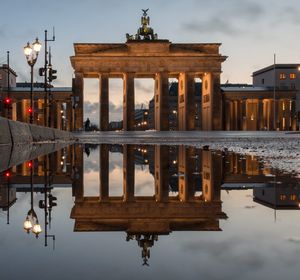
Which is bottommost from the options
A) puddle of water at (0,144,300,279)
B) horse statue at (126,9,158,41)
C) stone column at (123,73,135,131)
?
puddle of water at (0,144,300,279)

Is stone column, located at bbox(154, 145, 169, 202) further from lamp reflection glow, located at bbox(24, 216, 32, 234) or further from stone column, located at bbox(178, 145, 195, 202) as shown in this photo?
lamp reflection glow, located at bbox(24, 216, 32, 234)

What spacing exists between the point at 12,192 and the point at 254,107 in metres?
131

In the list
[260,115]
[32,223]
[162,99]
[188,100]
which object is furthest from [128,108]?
[32,223]

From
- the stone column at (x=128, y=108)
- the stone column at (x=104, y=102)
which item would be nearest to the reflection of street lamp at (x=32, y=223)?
the stone column at (x=104, y=102)

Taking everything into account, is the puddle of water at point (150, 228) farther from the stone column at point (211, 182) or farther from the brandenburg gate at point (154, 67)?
the brandenburg gate at point (154, 67)

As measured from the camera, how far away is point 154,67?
9644 centimetres

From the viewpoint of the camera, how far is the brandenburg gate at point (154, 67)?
313 ft

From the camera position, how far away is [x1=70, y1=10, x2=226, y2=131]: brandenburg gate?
9550cm

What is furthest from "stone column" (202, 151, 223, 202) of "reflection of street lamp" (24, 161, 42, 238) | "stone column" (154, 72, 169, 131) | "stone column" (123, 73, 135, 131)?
"stone column" (123, 73, 135, 131)

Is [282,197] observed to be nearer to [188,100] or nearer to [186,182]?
[186,182]

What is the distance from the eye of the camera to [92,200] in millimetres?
6180

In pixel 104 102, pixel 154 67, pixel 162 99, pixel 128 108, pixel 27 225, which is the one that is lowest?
pixel 27 225

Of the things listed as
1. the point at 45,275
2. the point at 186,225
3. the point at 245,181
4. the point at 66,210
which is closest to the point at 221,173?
the point at 245,181

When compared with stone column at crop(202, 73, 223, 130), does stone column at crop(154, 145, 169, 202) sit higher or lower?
lower
